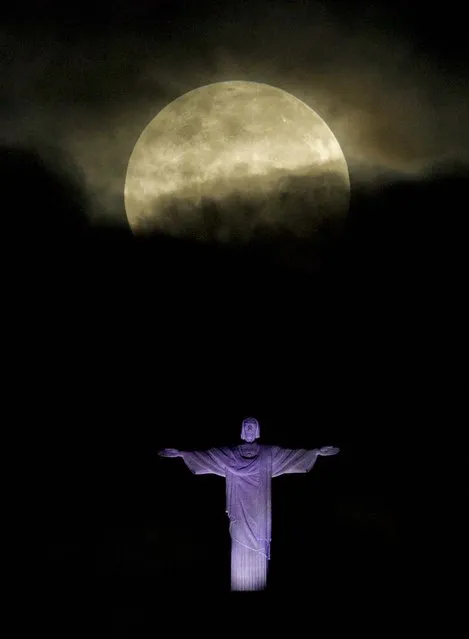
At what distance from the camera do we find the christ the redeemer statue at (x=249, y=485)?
984cm

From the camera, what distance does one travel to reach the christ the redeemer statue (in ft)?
32.3

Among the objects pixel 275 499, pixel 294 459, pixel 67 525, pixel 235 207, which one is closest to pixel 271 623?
pixel 294 459

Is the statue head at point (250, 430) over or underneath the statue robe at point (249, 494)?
over

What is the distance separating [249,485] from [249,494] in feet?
0.33

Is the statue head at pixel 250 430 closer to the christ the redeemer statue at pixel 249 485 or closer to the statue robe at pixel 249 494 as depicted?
the christ the redeemer statue at pixel 249 485

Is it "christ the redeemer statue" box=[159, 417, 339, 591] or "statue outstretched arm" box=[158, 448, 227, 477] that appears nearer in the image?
"christ the redeemer statue" box=[159, 417, 339, 591]

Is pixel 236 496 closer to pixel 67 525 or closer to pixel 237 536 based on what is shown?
pixel 237 536

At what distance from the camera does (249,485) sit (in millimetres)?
10125

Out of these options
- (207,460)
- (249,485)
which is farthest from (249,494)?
(207,460)

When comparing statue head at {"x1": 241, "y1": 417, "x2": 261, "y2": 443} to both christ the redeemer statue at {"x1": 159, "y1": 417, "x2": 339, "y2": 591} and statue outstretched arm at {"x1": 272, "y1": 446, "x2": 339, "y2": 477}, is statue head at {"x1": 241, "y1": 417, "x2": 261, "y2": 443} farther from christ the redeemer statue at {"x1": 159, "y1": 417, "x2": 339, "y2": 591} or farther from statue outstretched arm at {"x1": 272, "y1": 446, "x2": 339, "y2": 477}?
statue outstretched arm at {"x1": 272, "y1": 446, "x2": 339, "y2": 477}

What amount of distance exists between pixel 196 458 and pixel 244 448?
0.55 meters

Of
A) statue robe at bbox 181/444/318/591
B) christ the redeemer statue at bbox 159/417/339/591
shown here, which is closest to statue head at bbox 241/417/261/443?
christ the redeemer statue at bbox 159/417/339/591

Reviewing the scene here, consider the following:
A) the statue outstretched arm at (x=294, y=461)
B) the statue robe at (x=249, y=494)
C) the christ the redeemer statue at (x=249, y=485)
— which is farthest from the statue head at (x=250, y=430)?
the statue outstretched arm at (x=294, y=461)

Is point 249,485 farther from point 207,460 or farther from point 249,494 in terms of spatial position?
point 207,460
